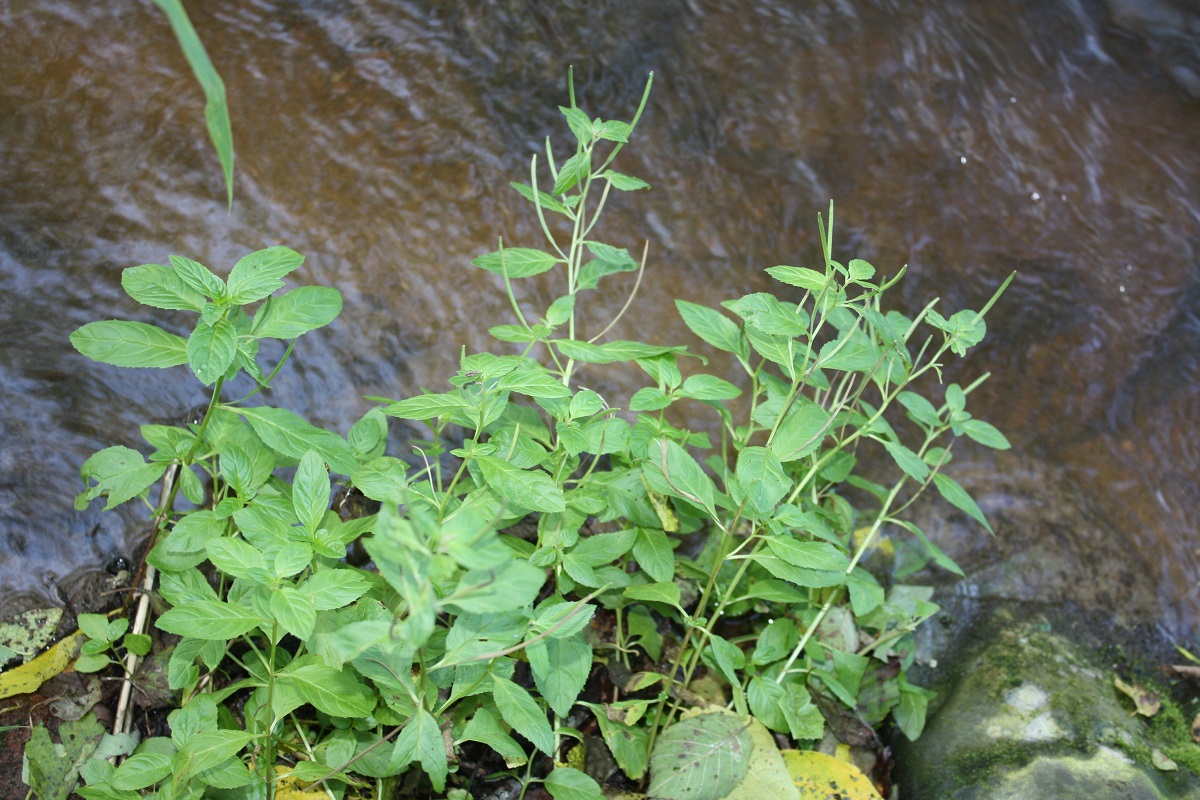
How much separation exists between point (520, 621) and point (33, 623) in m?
1.16

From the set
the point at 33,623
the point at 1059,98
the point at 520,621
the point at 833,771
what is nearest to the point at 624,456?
the point at 520,621

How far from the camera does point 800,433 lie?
187 centimetres

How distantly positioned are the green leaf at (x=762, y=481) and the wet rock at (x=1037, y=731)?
3.34ft

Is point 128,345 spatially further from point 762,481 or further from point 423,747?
point 762,481

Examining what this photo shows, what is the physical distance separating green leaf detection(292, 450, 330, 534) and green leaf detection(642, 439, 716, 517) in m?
0.62

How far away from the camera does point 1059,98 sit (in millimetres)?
4125

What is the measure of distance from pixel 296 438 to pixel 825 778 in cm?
136

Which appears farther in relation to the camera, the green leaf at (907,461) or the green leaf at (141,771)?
the green leaf at (907,461)

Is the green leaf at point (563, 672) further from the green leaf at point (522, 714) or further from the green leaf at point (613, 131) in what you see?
the green leaf at point (613, 131)

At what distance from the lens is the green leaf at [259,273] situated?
5.93 ft

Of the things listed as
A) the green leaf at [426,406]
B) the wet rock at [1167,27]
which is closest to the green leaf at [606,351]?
the green leaf at [426,406]

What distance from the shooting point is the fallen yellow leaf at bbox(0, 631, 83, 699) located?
1.95m

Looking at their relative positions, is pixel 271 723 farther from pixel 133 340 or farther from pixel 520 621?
pixel 133 340

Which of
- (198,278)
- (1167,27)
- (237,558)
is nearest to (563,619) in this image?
(237,558)
